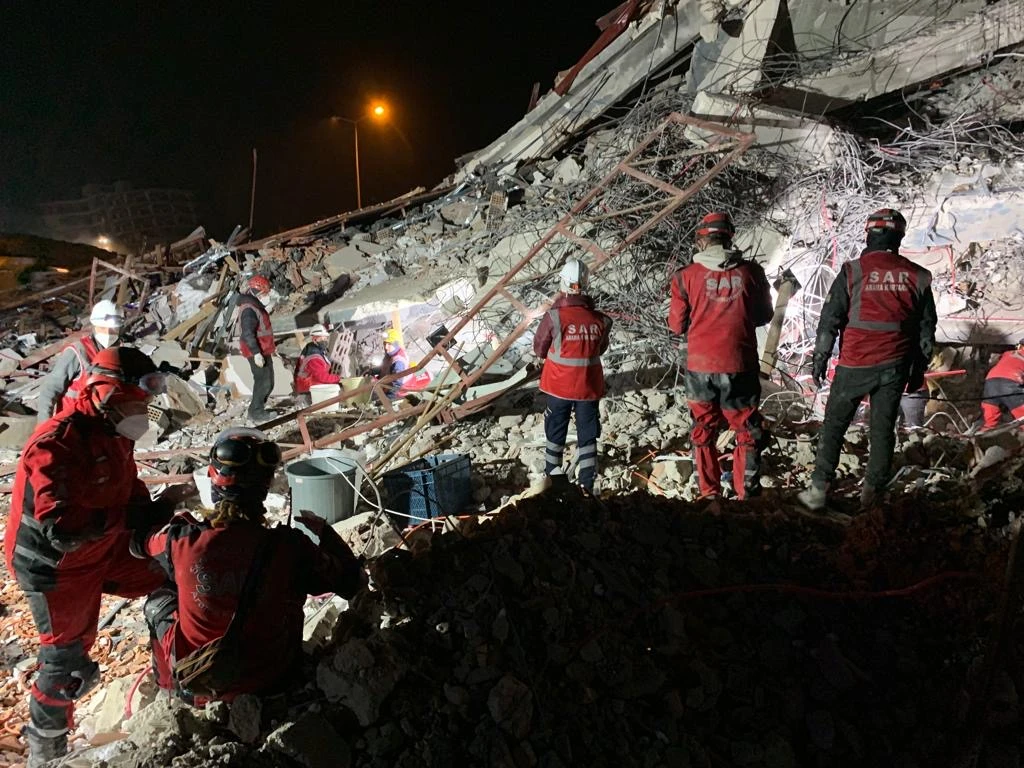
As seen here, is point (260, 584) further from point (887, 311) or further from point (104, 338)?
point (887, 311)

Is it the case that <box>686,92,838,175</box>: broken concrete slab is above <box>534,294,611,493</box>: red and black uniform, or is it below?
above

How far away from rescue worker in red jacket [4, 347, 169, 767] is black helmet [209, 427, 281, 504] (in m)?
1.00

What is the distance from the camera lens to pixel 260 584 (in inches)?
82.2

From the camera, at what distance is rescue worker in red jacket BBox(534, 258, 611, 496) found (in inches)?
180

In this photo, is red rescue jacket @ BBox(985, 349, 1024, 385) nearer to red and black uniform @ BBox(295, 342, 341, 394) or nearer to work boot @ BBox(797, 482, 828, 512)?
work boot @ BBox(797, 482, 828, 512)

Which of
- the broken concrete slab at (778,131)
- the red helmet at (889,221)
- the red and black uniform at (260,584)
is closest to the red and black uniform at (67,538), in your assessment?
the red and black uniform at (260,584)

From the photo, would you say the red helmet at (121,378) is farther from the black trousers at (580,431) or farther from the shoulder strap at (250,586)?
the black trousers at (580,431)

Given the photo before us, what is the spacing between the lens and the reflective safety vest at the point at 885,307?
11.8 feet

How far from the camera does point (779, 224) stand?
7434 mm

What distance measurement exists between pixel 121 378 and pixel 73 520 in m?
0.69

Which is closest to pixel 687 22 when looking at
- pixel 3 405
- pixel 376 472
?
pixel 376 472

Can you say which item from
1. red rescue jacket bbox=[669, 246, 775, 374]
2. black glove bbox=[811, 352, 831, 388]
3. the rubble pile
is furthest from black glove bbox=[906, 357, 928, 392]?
red rescue jacket bbox=[669, 246, 775, 374]

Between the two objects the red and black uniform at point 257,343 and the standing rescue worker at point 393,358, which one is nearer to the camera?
the red and black uniform at point 257,343

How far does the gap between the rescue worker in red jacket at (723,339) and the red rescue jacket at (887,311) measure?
57cm
